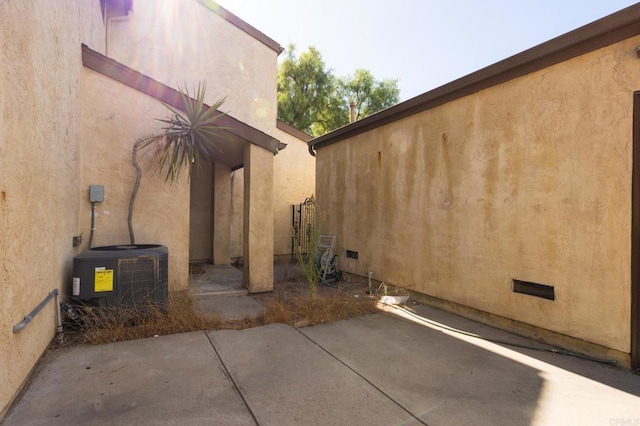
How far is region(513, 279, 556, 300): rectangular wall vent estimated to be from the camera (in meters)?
4.00

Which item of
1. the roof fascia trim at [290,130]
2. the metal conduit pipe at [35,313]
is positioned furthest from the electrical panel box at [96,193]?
the roof fascia trim at [290,130]

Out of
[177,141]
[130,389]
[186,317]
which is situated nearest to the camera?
[130,389]

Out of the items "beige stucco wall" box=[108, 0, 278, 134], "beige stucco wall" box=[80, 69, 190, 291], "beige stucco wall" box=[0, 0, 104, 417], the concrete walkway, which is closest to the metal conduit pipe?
"beige stucco wall" box=[0, 0, 104, 417]

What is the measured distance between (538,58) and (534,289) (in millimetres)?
2835

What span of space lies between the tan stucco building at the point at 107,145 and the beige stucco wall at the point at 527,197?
2.63 metres

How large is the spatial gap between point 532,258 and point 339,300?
9.26 ft

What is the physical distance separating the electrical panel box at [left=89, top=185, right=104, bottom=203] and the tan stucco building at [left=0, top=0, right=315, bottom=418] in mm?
115

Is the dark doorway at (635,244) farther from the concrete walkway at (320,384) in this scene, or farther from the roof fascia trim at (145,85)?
the roof fascia trim at (145,85)

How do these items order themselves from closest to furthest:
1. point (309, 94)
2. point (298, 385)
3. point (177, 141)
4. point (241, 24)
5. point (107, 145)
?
1. point (298, 385)
2. point (107, 145)
3. point (177, 141)
4. point (241, 24)
5. point (309, 94)

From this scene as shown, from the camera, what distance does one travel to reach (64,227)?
12.5ft

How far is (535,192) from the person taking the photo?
164 inches

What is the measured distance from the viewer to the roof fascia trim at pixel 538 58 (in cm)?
341

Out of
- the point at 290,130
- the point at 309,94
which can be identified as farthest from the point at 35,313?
the point at 309,94

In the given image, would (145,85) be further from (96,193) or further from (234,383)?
(234,383)
